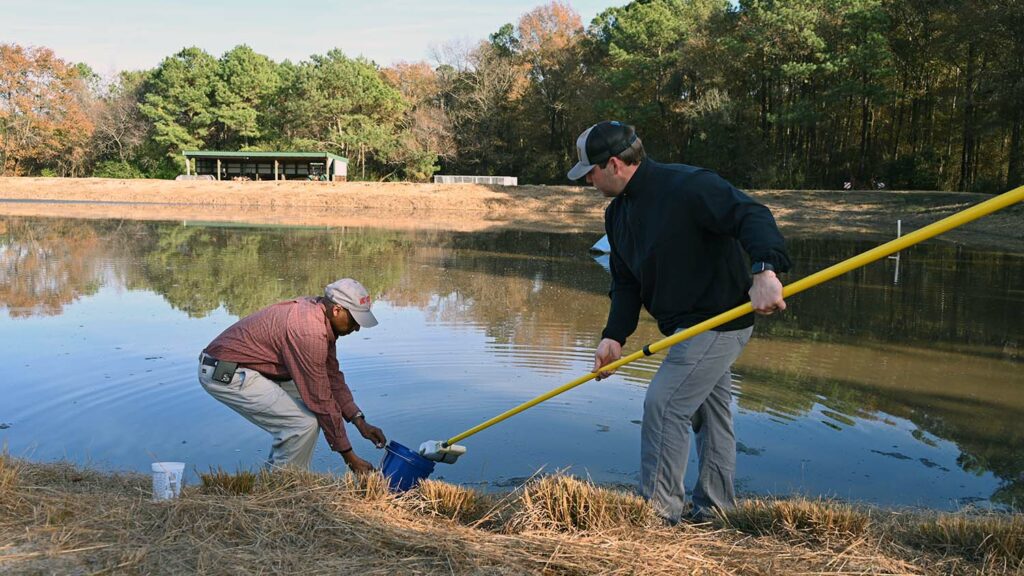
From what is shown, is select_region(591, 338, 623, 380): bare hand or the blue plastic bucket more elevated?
select_region(591, 338, 623, 380): bare hand

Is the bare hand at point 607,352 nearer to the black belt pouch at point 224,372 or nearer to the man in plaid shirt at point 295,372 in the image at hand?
the man in plaid shirt at point 295,372

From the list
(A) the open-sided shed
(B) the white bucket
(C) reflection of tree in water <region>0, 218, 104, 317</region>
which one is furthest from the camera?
(A) the open-sided shed

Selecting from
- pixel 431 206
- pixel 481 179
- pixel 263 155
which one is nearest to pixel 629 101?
pixel 481 179

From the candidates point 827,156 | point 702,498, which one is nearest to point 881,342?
point 702,498

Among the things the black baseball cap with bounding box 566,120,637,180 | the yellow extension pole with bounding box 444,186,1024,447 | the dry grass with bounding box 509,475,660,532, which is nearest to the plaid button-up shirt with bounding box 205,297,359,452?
the dry grass with bounding box 509,475,660,532

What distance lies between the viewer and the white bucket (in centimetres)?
370

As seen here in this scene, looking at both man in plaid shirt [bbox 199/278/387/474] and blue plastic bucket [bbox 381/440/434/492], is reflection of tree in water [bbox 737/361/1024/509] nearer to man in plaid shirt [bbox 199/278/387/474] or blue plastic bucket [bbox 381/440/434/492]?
blue plastic bucket [bbox 381/440/434/492]

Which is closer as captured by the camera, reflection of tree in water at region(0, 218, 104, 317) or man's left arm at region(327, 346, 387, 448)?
man's left arm at region(327, 346, 387, 448)

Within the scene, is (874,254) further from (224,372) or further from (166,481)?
(224,372)

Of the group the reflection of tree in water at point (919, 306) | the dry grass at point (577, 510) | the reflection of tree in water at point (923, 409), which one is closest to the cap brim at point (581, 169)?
the dry grass at point (577, 510)

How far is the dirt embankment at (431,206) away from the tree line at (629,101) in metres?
6.48

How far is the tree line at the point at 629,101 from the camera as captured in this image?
40438 mm

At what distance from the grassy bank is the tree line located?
3454 centimetres

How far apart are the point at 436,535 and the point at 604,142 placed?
71.6 inches
